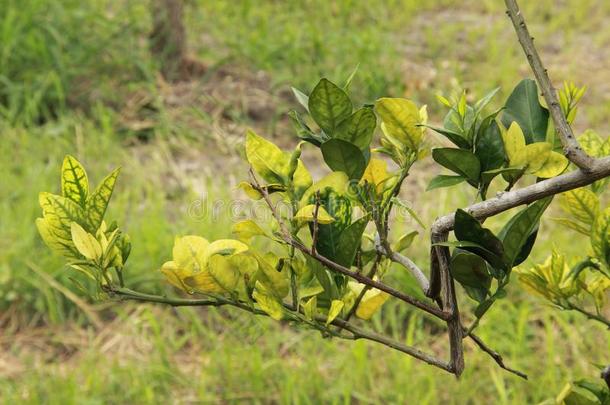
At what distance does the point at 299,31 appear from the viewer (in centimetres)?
446

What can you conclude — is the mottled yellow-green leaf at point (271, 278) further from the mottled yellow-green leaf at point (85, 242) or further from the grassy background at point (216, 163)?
the grassy background at point (216, 163)

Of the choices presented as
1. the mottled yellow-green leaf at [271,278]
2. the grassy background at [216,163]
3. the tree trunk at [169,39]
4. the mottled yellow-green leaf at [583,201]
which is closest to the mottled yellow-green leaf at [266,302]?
the mottled yellow-green leaf at [271,278]

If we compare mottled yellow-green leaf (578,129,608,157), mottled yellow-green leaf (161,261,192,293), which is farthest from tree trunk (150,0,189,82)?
mottled yellow-green leaf (161,261,192,293)

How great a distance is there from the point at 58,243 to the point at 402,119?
1.17ft

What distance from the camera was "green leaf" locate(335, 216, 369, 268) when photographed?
87cm

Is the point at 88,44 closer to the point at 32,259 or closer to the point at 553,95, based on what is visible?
the point at 32,259

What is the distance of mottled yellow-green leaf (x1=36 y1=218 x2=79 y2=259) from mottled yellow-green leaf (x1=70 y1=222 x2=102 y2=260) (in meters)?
0.04

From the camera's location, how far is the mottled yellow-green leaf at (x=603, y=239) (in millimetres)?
934

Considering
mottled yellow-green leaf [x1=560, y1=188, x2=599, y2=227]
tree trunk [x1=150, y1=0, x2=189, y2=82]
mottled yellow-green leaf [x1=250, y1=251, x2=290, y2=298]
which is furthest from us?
tree trunk [x1=150, y1=0, x2=189, y2=82]

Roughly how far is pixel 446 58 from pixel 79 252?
12.9ft

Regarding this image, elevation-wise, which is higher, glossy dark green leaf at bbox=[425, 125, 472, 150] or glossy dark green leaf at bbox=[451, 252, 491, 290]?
glossy dark green leaf at bbox=[425, 125, 472, 150]

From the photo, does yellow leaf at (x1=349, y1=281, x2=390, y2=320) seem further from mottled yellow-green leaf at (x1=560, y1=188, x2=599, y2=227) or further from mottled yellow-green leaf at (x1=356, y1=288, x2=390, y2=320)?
mottled yellow-green leaf at (x1=560, y1=188, x2=599, y2=227)


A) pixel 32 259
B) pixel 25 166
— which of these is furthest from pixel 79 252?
pixel 25 166

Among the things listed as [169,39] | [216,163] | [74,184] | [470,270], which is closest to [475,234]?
[470,270]
